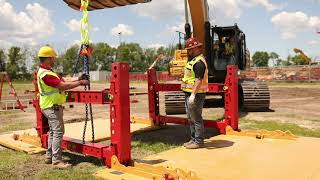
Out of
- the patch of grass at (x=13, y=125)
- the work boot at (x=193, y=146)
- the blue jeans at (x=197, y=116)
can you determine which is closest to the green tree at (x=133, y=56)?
the patch of grass at (x=13, y=125)

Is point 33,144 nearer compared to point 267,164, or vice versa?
point 267,164

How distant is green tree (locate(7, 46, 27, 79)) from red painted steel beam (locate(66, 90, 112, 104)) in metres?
79.2

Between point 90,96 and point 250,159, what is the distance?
2.59 meters

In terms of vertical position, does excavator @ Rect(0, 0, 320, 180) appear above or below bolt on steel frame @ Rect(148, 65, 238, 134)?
below

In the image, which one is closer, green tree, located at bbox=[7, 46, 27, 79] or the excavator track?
the excavator track

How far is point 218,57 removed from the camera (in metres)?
13.9

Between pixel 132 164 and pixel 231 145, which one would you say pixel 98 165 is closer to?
pixel 132 164

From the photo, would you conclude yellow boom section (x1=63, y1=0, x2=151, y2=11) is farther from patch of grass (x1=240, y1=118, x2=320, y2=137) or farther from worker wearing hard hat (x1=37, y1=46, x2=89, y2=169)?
patch of grass (x1=240, y1=118, x2=320, y2=137)

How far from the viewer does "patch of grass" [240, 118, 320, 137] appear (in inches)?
368

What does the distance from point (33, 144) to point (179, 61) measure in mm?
5964

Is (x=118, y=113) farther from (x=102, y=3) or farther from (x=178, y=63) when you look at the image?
(x=178, y=63)

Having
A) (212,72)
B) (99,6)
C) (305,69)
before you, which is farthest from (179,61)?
(305,69)

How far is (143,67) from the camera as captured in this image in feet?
326

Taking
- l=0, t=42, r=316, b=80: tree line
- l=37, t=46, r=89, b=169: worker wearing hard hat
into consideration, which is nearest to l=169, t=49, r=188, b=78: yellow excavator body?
l=37, t=46, r=89, b=169: worker wearing hard hat
